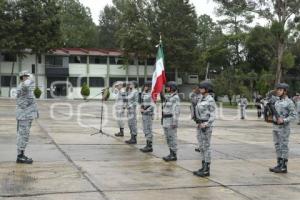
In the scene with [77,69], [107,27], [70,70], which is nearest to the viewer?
[70,70]

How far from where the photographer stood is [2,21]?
183ft

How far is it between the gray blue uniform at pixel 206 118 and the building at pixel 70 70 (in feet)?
175

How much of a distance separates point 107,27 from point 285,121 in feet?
296

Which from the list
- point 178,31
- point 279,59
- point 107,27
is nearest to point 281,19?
point 279,59

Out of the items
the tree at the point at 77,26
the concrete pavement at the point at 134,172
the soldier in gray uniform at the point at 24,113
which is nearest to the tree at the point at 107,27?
the tree at the point at 77,26

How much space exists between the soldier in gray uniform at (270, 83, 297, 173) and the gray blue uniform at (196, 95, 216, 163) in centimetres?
139

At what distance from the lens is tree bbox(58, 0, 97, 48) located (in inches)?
3223

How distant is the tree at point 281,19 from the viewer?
40312mm

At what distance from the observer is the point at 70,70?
2522 inches

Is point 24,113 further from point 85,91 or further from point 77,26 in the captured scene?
point 77,26

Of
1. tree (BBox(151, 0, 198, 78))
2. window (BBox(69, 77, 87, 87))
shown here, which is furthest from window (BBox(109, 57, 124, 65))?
tree (BBox(151, 0, 198, 78))

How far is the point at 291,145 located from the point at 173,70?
5291cm

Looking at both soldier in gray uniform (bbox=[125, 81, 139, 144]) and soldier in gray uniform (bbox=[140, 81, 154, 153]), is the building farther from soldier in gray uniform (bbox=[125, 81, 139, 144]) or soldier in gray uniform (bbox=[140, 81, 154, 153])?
soldier in gray uniform (bbox=[140, 81, 154, 153])

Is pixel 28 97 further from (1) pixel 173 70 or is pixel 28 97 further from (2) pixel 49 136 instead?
(1) pixel 173 70
